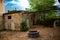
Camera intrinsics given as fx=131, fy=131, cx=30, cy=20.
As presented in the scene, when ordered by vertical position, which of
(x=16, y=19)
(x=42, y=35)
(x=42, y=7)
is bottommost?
(x=42, y=35)

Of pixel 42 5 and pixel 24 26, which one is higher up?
pixel 42 5

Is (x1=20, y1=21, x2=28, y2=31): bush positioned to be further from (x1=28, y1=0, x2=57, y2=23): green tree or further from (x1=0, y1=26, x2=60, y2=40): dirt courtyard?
(x1=28, y1=0, x2=57, y2=23): green tree

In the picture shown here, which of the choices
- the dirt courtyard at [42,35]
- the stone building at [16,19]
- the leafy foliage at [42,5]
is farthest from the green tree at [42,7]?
the dirt courtyard at [42,35]

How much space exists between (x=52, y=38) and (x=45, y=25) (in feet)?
3.64

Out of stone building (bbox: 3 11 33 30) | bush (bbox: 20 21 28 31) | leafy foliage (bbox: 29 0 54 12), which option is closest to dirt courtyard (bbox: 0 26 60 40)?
bush (bbox: 20 21 28 31)

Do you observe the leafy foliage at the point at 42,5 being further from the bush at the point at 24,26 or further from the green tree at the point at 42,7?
the bush at the point at 24,26

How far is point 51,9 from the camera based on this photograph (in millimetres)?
4730

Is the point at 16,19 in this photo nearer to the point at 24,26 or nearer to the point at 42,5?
the point at 24,26

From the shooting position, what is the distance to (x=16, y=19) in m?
4.91

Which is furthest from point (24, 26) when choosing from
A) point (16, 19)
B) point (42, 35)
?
point (42, 35)

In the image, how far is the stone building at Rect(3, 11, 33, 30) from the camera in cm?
480

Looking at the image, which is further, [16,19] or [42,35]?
[16,19]

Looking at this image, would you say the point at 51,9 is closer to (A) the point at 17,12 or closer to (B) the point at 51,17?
(B) the point at 51,17

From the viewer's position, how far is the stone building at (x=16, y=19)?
4797 millimetres
